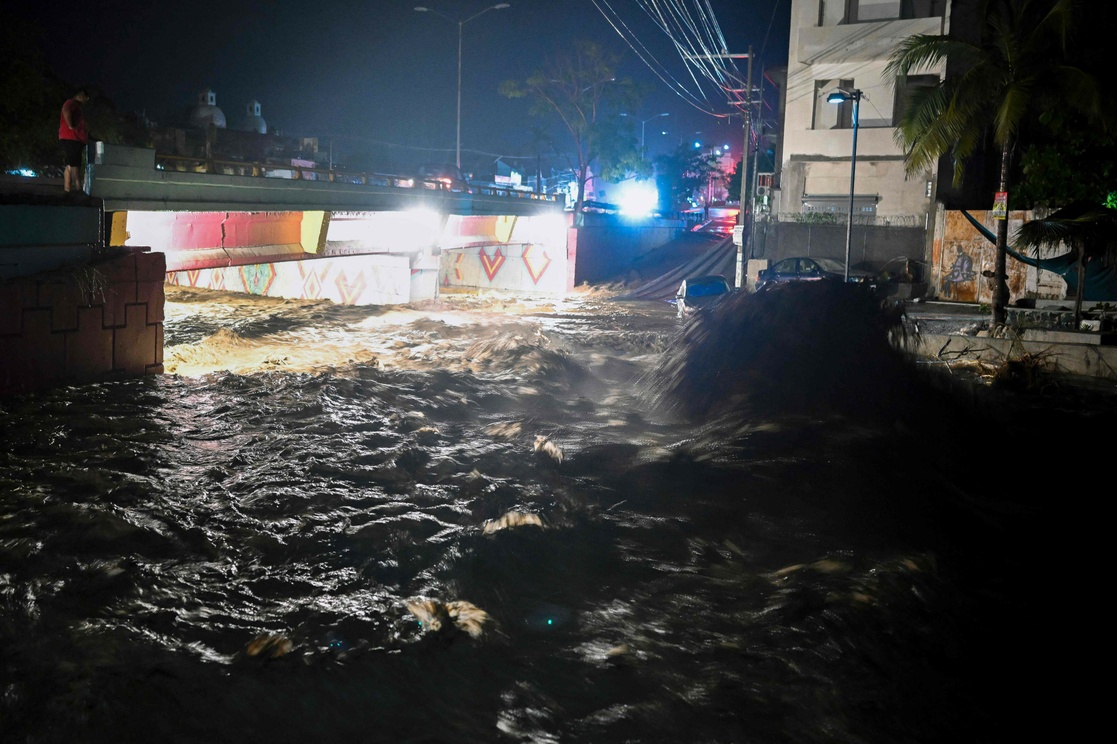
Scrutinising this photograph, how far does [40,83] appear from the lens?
78.3 feet

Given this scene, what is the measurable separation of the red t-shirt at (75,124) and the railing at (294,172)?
7.71 feet

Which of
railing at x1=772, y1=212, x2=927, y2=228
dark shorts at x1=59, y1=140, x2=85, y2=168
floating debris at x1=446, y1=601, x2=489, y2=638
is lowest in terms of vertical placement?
floating debris at x1=446, y1=601, x2=489, y2=638

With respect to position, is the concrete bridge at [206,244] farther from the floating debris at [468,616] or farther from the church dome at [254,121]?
the church dome at [254,121]

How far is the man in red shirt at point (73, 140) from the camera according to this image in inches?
515

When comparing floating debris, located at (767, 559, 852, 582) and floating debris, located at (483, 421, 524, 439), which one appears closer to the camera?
floating debris, located at (767, 559, 852, 582)

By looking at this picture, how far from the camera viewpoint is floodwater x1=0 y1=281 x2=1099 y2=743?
5.80m

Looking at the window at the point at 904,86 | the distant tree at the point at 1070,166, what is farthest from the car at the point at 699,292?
the window at the point at 904,86

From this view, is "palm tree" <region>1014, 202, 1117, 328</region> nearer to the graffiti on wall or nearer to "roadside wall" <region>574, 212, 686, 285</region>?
the graffiti on wall

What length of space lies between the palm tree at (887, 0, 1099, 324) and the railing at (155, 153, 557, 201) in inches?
561

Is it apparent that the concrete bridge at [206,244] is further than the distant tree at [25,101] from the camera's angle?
No

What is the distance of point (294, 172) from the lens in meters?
24.8

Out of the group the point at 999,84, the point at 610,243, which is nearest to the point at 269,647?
the point at 999,84

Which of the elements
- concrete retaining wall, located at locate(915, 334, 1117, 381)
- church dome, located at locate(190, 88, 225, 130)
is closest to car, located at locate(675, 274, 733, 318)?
concrete retaining wall, located at locate(915, 334, 1117, 381)

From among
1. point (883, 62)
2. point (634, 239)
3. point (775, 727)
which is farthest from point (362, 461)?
point (634, 239)
